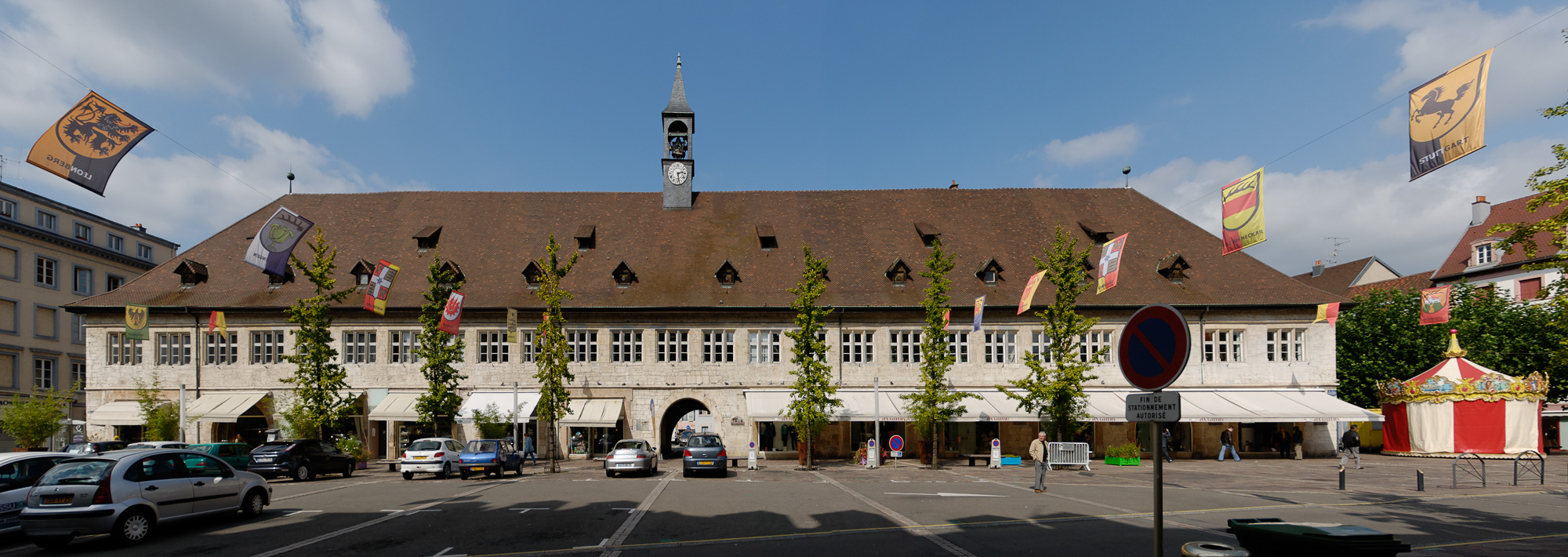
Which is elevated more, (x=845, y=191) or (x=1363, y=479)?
(x=845, y=191)

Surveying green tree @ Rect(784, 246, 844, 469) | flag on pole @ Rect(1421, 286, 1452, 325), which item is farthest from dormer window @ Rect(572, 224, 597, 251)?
flag on pole @ Rect(1421, 286, 1452, 325)

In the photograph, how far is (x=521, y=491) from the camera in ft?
69.1

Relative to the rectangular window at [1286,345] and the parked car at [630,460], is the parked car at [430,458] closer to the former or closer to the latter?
the parked car at [630,460]

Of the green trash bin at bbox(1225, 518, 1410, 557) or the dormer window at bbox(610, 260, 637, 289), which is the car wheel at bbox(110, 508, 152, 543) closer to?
the green trash bin at bbox(1225, 518, 1410, 557)

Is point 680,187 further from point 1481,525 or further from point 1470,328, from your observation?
point 1470,328

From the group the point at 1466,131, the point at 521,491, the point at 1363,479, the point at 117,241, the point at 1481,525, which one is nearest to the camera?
the point at 1466,131

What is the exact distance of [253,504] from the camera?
15680 mm

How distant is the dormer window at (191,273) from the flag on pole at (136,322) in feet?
22.8

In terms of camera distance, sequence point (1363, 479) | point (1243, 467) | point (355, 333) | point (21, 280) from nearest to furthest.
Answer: point (1363, 479)
point (1243, 467)
point (355, 333)
point (21, 280)

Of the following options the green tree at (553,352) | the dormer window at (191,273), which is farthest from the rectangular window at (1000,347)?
the dormer window at (191,273)

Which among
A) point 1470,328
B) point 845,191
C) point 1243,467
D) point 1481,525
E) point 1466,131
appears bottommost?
point 1243,467

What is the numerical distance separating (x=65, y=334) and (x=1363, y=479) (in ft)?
227

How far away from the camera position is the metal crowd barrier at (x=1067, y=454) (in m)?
30.3

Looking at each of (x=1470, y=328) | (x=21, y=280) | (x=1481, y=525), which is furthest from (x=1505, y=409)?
(x=21, y=280)
